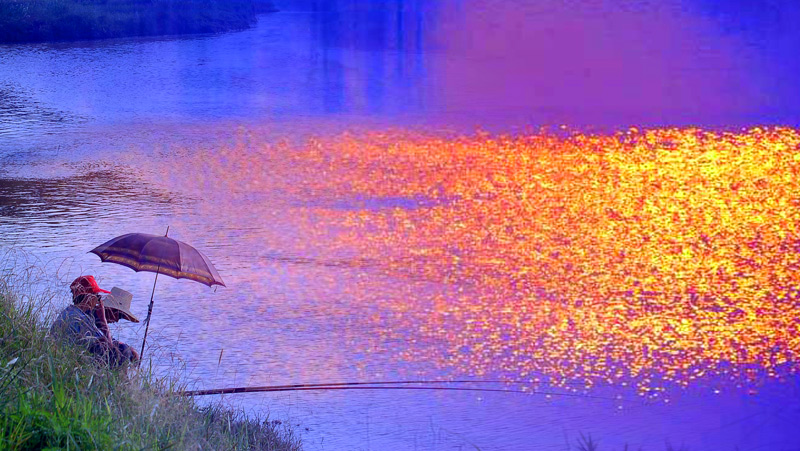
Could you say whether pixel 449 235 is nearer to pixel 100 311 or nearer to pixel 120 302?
pixel 120 302

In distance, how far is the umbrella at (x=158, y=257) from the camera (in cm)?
574

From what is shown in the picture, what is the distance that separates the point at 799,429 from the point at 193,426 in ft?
11.8

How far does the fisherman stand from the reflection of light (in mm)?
2598

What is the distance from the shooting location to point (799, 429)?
6395mm

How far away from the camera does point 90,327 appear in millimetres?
5184

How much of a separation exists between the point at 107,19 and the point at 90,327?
84.7 ft

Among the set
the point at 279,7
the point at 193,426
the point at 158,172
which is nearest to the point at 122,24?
the point at 279,7

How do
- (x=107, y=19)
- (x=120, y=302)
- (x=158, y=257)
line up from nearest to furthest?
(x=120, y=302) → (x=158, y=257) → (x=107, y=19)

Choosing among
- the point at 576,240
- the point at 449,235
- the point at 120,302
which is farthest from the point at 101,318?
the point at 576,240

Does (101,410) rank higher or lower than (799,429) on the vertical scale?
higher

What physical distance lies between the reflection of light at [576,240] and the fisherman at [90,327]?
2598 mm

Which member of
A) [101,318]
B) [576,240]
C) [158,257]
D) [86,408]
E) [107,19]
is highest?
[107,19]

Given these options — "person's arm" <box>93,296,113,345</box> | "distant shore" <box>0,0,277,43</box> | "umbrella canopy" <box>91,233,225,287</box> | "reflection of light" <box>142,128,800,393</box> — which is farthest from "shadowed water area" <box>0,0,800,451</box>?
"distant shore" <box>0,0,277,43</box>

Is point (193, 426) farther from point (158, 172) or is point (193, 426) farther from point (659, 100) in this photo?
point (659, 100)
